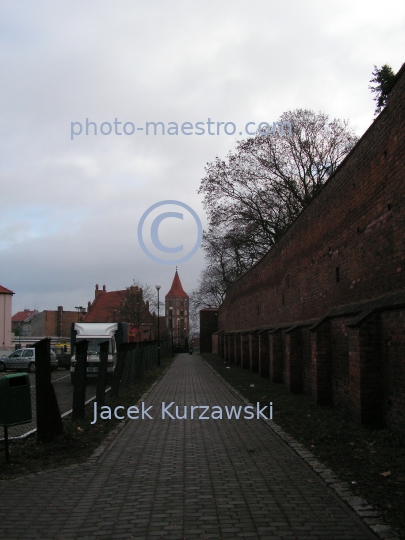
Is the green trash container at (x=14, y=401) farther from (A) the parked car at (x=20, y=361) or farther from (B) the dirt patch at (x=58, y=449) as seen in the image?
(A) the parked car at (x=20, y=361)

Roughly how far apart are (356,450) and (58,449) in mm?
4169

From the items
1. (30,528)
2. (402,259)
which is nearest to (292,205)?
(402,259)

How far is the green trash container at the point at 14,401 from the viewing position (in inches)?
302

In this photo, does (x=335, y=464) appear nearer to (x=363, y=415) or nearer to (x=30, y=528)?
(x=363, y=415)

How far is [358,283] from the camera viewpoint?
37.1 ft

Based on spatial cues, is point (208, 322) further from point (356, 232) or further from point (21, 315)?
point (21, 315)

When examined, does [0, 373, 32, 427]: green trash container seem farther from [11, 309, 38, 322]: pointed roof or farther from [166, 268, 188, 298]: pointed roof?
[11, 309, 38, 322]: pointed roof

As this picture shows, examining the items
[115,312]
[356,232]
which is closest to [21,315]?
[115,312]

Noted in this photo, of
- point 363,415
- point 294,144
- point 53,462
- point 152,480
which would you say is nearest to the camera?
point 152,480

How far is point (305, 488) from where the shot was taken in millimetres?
5969

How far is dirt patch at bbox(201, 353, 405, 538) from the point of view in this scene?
215 inches

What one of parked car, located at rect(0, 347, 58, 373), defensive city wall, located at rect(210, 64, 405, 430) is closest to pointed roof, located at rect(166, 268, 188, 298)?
parked car, located at rect(0, 347, 58, 373)

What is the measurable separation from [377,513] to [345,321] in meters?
6.36

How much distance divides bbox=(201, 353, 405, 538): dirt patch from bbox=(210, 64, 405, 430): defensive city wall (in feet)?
1.19
